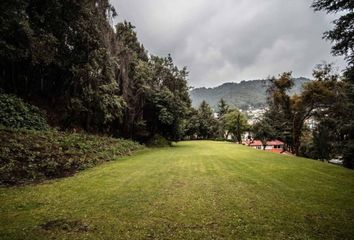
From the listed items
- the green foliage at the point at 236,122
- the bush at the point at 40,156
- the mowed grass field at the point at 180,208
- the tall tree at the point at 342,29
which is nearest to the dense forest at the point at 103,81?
the tall tree at the point at 342,29

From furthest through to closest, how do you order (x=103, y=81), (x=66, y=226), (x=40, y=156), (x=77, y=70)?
(x=103, y=81), (x=77, y=70), (x=40, y=156), (x=66, y=226)

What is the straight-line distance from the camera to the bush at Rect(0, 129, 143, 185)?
8195 mm

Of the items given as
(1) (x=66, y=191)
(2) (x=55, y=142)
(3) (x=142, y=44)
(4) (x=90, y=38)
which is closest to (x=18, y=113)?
(2) (x=55, y=142)

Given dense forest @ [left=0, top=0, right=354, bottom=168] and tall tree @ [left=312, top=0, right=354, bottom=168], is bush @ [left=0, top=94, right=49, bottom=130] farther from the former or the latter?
tall tree @ [left=312, top=0, right=354, bottom=168]

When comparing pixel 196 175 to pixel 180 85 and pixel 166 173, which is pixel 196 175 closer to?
pixel 166 173

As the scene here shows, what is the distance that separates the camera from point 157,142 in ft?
88.8

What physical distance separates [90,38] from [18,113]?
6.75m

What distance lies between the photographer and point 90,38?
1576 centimetres

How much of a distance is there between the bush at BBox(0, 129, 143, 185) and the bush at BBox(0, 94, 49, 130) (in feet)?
4.53

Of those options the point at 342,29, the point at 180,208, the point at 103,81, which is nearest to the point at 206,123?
the point at 103,81

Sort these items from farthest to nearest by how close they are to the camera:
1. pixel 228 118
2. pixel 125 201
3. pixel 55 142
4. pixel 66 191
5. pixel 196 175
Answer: pixel 228 118, pixel 55 142, pixel 196 175, pixel 66 191, pixel 125 201

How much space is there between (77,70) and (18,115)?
528 cm

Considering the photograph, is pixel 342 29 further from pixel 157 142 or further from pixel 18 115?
pixel 157 142

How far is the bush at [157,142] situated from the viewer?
26688 mm
